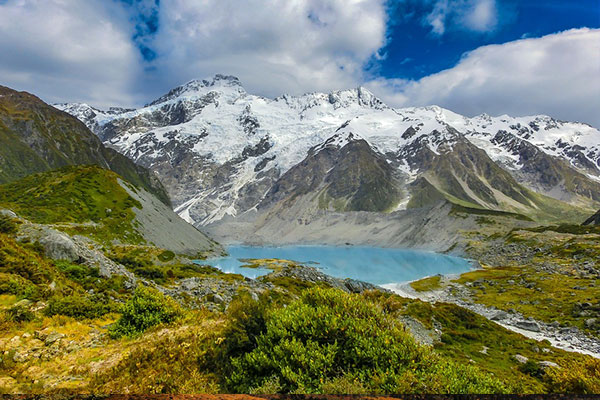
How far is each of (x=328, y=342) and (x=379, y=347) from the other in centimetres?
139

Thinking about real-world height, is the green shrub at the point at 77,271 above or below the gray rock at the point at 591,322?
above

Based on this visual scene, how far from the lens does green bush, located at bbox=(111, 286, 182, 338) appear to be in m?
13.4

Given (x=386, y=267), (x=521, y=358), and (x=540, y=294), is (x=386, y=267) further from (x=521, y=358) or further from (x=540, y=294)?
(x=521, y=358)

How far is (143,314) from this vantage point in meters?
14.0

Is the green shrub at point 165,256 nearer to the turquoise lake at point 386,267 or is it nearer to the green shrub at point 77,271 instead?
the turquoise lake at point 386,267

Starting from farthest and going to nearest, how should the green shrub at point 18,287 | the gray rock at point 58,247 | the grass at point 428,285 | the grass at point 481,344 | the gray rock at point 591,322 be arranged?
Result: the grass at point 428,285, the gray rock at point 591,322, the gray rock at point 58,247, the grass at point 481,344, the green shrub at point 18,287

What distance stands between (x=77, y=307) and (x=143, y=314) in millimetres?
3256

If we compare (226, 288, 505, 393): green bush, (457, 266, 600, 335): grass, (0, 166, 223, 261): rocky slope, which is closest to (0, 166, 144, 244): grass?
(0, 166, 223, 261): rocky slope

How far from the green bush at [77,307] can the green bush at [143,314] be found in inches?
85.3

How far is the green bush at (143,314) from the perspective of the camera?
1336cm

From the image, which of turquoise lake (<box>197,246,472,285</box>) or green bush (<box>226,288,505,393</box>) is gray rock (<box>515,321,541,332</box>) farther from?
turquoise lake (<box>197,246,472,285</box>)

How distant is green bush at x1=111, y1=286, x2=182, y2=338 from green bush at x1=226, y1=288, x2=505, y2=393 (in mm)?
5811

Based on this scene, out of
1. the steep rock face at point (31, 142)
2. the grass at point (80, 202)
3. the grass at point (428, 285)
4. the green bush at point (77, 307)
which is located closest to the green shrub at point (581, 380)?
the green bush at point (77, 307)

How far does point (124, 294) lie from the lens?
2080 cm
